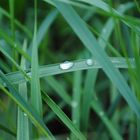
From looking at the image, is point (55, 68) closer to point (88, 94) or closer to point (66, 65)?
point (66, 65)

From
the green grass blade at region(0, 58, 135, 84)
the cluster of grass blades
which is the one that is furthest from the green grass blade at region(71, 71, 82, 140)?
the green grass blade at region(0, 58, 135, 84)

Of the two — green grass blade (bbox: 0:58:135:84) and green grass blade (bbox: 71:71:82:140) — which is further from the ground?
green grass blade (bbox: 71:71:82:140)

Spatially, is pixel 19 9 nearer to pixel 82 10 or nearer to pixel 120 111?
pixel 82 10

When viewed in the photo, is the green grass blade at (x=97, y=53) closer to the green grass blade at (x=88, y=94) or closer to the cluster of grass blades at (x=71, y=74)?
the cluster of grass blades at (x=71, y=74)

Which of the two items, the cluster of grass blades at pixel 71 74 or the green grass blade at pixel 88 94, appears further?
the green grass blade at pixel 88 94

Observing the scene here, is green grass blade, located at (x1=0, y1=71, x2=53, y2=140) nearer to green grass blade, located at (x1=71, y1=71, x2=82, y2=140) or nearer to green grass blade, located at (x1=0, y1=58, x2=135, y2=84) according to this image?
green grass blade, located at (x1=0, y1=58, x2=135, y2=84)

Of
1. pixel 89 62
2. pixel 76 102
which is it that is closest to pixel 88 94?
pixel 76 102

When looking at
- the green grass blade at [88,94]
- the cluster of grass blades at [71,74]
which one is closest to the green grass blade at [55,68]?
the cluster of grass blades at [71,74]

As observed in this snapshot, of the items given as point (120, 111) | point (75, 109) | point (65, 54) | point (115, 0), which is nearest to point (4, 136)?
point (75, 109)
